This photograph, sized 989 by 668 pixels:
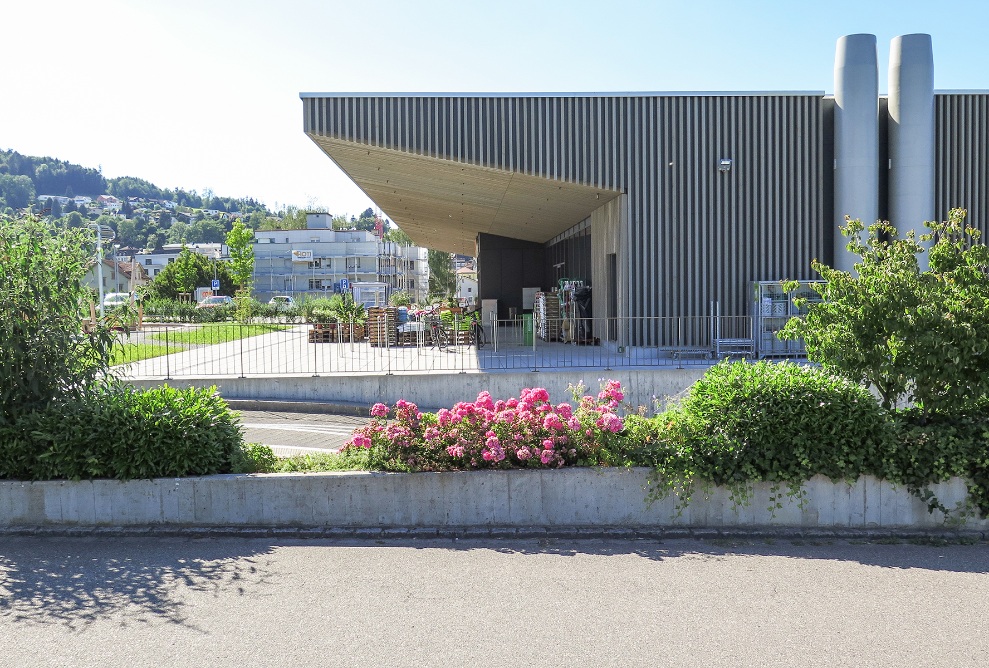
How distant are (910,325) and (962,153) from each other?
13.8m

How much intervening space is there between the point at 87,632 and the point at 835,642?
4147 millimetres

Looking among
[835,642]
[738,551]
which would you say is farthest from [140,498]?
[835,642]

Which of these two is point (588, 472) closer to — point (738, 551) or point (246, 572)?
point (738, 551)

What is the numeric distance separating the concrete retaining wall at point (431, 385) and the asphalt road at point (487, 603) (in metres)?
8.44

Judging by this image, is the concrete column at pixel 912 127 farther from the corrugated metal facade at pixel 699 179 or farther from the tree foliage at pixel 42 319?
the tree foliage at pixel 42 319

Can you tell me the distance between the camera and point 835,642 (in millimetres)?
4703

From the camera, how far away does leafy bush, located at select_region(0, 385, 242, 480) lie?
7.05 metres

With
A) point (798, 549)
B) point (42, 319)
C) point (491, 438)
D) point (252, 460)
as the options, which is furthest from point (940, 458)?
point (42, 319)

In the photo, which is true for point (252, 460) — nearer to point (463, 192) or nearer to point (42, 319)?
point (42, 319)

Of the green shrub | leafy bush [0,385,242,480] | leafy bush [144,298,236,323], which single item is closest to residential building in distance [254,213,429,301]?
leafy bush [144,298,236,323]

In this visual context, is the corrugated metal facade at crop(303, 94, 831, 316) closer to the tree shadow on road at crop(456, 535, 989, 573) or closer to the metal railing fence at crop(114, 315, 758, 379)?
the metal railing fence at crop(114, 315, 758, 379)

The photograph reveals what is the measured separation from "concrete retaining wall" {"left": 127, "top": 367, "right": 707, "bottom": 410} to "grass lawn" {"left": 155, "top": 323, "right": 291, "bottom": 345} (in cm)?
629

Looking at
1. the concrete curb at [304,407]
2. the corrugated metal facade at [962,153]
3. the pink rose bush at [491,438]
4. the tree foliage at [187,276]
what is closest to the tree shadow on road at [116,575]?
the pink rose bush at [491,438]

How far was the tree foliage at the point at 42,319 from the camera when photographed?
24.0ft
